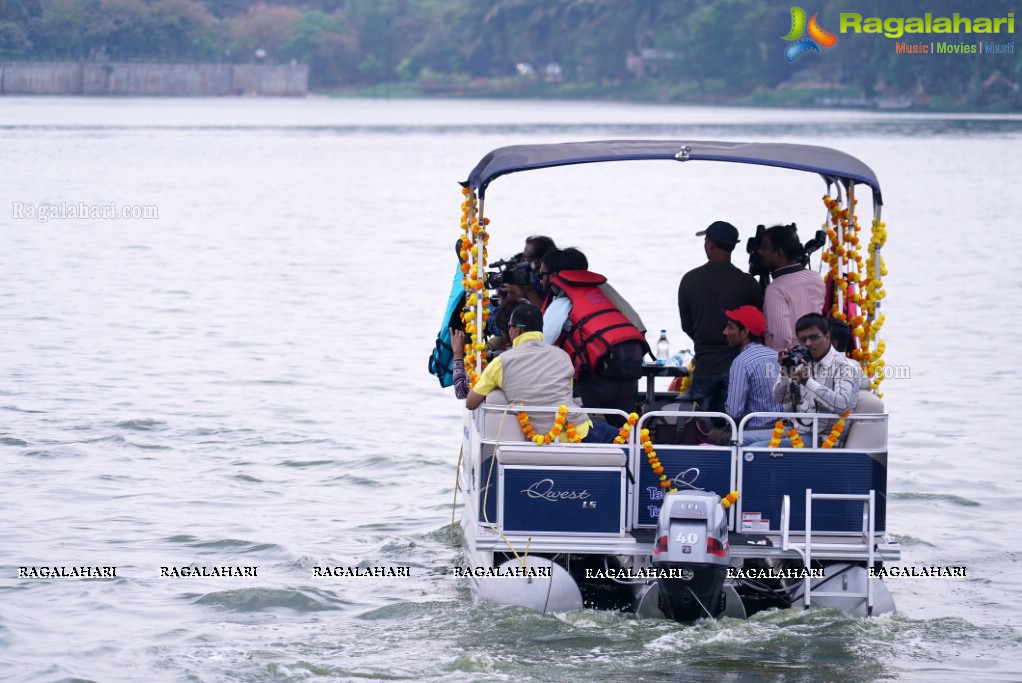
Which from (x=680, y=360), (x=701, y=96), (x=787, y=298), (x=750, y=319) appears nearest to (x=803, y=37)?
(x=701, y=96)

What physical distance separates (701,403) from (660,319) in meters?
13.3

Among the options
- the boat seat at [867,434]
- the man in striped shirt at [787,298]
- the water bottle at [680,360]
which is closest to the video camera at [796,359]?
the boat seat at [867,434]

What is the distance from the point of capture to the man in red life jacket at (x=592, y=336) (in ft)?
28.7

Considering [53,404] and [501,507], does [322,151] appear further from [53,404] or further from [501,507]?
[501,507]

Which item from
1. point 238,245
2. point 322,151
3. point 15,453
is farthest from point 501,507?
point 322,151

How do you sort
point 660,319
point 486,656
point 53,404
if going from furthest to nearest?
point 660,319
point 53,404
point 486,656

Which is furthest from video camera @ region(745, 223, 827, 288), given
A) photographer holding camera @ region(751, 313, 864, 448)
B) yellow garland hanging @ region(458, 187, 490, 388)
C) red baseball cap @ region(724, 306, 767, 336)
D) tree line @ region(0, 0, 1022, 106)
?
tree line @ region(0, 0, 1022, 106)

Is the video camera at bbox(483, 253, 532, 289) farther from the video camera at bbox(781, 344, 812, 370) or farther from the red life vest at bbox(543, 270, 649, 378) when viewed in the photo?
the video camera at bbox(781, 344, 812, 370)

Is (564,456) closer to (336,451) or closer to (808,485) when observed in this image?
(808,485)

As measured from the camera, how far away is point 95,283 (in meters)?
28.5

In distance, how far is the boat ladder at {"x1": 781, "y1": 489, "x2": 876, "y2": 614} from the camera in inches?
315

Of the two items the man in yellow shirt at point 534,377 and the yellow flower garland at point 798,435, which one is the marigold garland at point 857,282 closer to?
the yellow flower garland at point 798,435

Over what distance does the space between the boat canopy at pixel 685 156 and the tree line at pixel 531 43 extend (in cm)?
8496

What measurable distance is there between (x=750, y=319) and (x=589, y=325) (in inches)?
34.0
